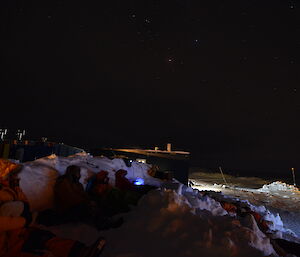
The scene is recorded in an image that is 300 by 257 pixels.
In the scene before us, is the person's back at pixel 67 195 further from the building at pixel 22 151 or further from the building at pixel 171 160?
the building at pixel 171 160

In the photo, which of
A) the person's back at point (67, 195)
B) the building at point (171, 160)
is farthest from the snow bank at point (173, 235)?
the building at point (171, 160)

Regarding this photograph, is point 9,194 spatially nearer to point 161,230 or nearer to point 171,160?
point 161,230

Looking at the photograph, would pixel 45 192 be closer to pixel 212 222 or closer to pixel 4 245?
pixel 4 245

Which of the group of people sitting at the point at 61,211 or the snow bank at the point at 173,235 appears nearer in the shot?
the group of people sitting at the point at 61,211

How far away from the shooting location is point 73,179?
530cm

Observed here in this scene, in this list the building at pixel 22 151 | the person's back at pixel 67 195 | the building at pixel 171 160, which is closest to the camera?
the person's back at pixel 67 195

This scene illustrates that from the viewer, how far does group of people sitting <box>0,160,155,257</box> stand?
319cm

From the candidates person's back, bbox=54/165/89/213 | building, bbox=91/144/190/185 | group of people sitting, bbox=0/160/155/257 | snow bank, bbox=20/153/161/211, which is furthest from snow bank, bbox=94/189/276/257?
building, bbox=91/144/190/185

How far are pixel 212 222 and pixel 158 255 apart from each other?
136cm

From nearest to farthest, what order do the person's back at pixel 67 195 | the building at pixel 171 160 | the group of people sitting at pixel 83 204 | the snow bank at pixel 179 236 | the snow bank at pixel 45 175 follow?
the snow bank at pixel 179 236, the group of people sitting at pixel 83 204, the person's back at pixel 67 195, the snow bank at pixel 45 175, the building at pixel 171 160

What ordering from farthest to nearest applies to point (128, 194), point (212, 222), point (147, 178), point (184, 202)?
point (147, 178) < point (128, 194) < point (184, 202) < point (212, 222)

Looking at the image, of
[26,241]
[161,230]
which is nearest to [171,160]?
[161,230]

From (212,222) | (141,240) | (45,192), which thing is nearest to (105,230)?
(141,240)

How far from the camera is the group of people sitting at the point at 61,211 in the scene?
319 cm
